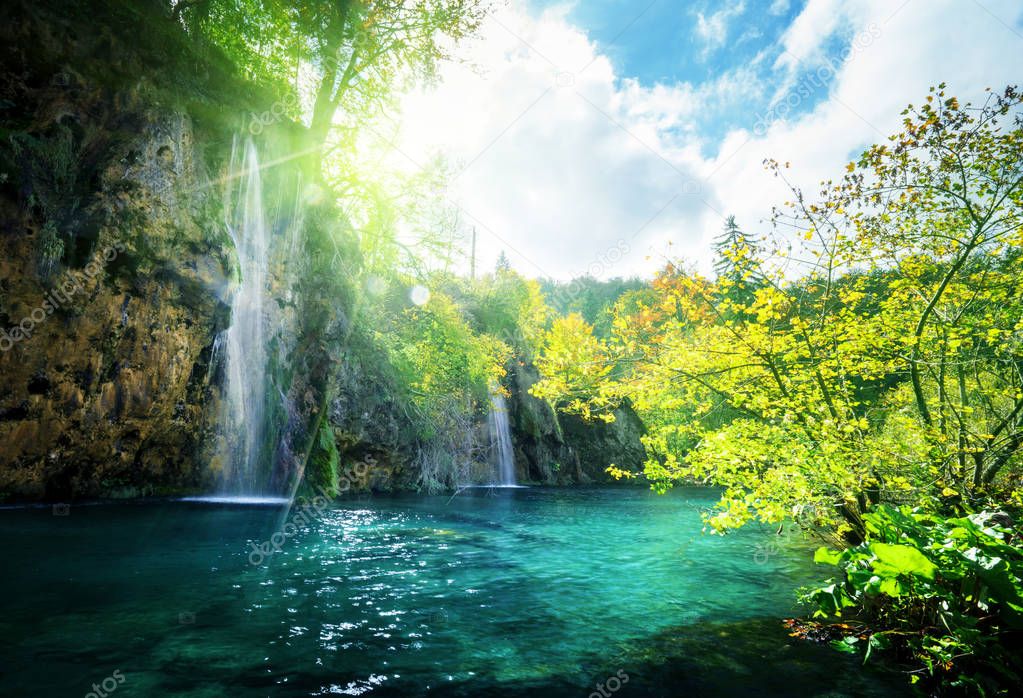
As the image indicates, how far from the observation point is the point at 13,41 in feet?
33.0

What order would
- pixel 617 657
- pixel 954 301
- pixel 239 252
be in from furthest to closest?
1. pixel 239 252
2. pixel 954 301
3. pixel 617 657

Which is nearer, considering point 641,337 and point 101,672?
point 101,672

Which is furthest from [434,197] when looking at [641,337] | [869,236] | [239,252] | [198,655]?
[198,655]

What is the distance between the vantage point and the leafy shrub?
3945 mm

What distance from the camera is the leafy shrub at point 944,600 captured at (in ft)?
12.9

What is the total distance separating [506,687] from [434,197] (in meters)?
17.2

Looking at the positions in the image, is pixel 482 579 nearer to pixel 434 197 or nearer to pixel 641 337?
pixel 641 337
